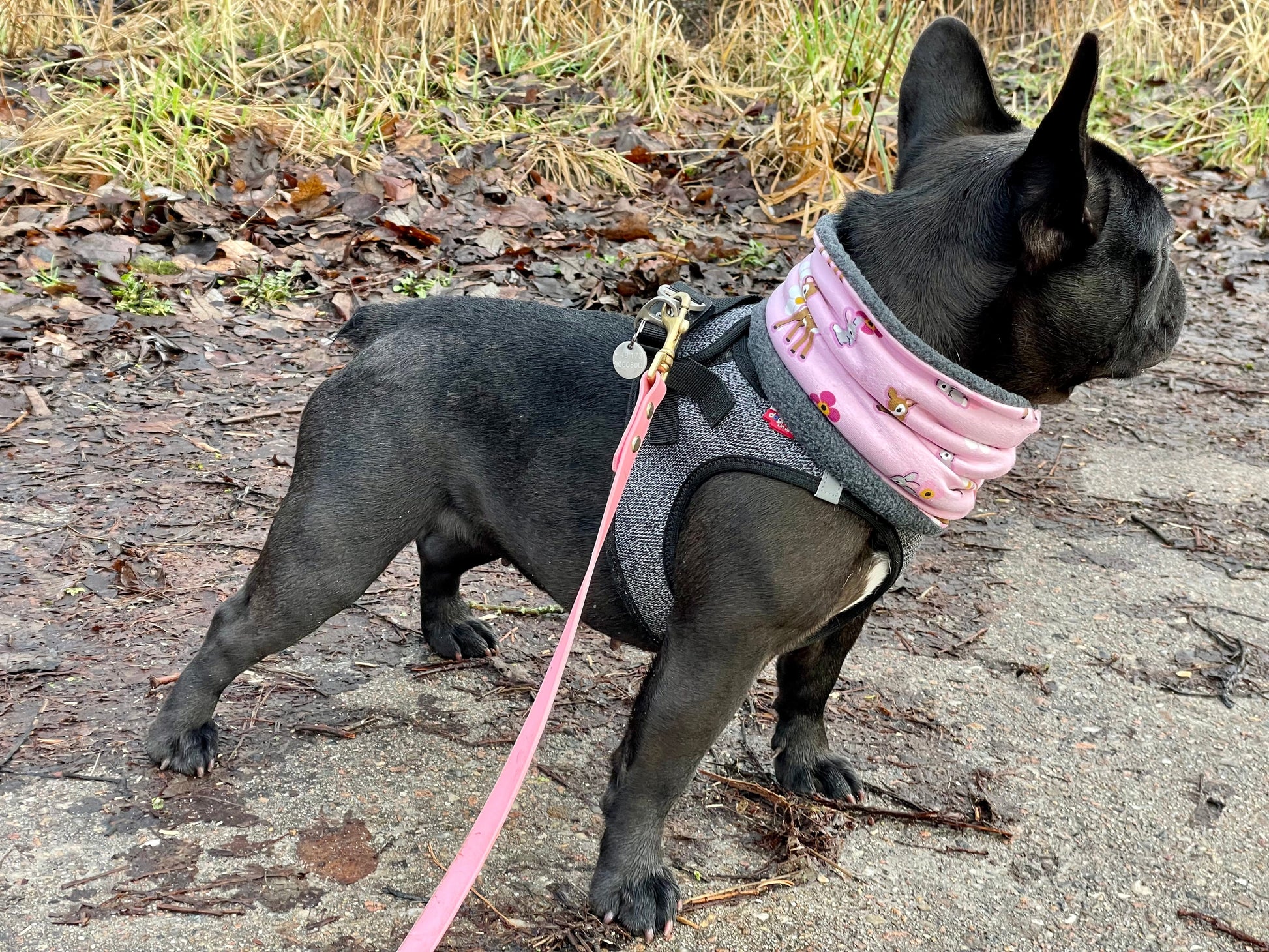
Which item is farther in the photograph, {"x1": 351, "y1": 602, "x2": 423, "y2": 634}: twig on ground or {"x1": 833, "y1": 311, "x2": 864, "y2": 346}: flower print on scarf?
{"x1": 351, "y1": 602, "x2": 423, "y2": 634}: twig on ground

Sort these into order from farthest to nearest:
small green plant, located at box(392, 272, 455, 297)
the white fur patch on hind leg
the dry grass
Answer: the dry grass → small green plant, located at box(392, 272, 455, 297) → the white fur patch on hind leg

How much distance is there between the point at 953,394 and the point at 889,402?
0.13 metres

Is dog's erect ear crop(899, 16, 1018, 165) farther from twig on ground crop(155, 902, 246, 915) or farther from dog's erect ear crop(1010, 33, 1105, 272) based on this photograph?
twig on ground crop(155, 902, 246, 915)

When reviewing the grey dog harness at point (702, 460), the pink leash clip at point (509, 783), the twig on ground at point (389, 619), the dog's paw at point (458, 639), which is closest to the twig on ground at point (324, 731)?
the dog's paw at point (458, 639)

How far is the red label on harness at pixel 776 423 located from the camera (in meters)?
2.39

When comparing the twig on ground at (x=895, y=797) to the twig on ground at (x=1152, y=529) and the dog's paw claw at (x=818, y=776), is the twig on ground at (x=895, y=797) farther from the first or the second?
the twig on ground at (x=1152, y=529)

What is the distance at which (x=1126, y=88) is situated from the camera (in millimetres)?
10258

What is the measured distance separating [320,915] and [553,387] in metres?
1.33

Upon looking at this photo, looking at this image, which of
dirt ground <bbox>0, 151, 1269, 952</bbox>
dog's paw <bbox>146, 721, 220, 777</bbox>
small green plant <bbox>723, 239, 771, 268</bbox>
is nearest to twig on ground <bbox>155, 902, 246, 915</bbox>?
dirt ground <bbox>0, 151, 1269, 952</bbox>

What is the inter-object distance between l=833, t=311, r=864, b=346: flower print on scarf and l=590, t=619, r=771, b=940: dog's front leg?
65 cm

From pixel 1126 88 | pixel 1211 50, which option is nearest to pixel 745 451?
pixel 1126 88

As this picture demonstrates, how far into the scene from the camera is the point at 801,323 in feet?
7.97

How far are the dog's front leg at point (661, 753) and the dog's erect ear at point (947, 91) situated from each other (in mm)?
1268

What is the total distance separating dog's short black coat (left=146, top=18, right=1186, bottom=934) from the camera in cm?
236
